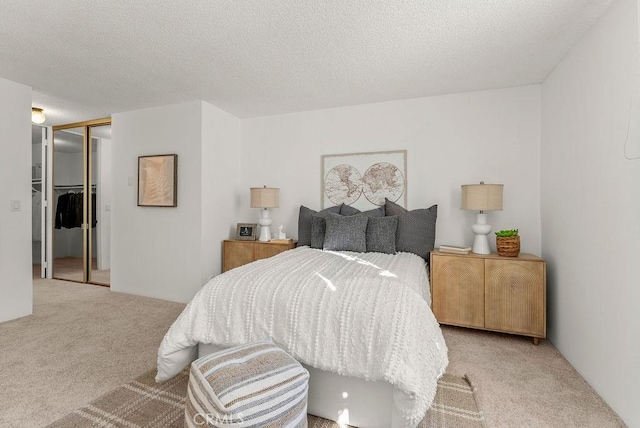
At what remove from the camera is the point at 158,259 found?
3.99 meters

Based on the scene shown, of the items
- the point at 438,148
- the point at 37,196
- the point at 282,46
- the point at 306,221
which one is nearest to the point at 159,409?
the point at 306,221

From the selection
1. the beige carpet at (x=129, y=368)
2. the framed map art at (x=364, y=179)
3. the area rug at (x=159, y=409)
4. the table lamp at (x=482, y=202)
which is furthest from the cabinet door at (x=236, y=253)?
the table lamp at (x=482, y=202)

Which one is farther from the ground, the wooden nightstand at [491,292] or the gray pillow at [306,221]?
the gray pillow at [306,221]

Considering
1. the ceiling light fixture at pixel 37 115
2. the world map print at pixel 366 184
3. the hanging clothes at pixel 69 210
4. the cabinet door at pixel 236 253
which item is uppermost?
the ceiling light fixture at pixel 37 115

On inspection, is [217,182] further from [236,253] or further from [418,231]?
[418,231]

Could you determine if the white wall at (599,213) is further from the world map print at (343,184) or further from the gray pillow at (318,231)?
the gray pillow at (318,231)

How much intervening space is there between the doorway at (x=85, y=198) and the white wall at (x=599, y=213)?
213 inches

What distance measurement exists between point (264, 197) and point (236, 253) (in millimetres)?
793

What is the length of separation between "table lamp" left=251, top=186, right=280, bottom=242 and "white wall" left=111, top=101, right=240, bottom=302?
0.51m

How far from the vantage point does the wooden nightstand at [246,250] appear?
3746 millimetres

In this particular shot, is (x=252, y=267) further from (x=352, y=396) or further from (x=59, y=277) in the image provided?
(x=59, y=277)

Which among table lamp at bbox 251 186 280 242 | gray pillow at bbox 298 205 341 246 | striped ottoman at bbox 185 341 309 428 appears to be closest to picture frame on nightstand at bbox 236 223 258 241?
table lamp at bbox 251 186 280 242

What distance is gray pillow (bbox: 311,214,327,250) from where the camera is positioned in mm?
3412

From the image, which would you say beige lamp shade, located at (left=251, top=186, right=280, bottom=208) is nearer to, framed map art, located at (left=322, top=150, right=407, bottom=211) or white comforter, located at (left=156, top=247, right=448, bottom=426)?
framed map art, located at (left=322, top=150, right=407, bottom=211)
